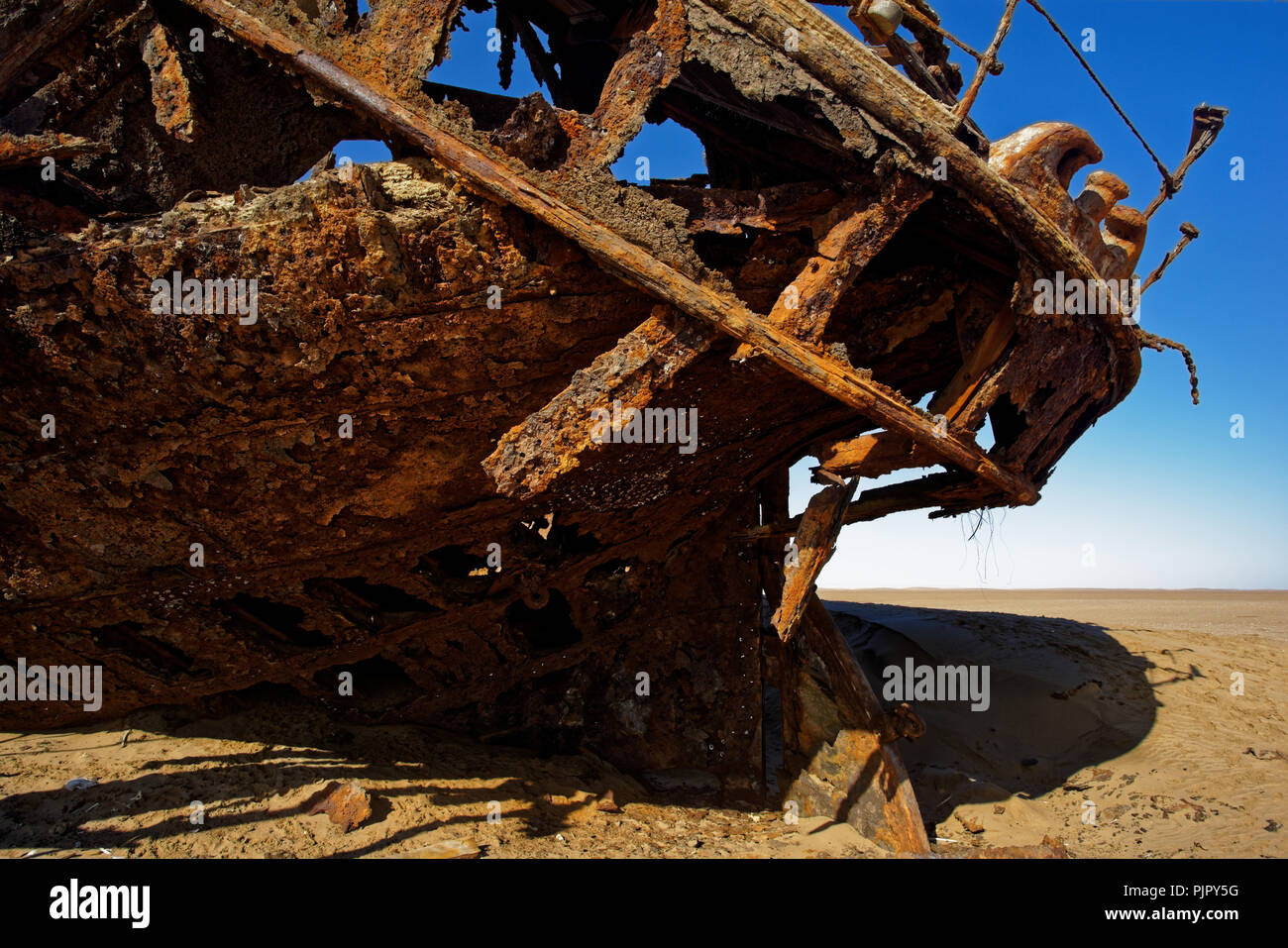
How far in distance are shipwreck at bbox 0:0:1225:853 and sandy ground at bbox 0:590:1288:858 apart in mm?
352

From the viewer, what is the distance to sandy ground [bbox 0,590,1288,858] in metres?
3.30

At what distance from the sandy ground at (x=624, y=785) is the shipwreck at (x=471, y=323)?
352 mm

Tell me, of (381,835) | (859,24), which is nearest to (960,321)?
(859,24)

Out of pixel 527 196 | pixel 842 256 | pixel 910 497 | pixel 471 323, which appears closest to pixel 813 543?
pixel 910 497

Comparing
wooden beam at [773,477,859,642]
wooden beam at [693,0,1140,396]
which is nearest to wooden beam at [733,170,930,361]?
wooden beam at [693,0,1140,396]

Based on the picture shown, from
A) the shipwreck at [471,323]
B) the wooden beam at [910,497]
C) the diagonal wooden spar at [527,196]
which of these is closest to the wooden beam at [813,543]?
the shipwreck at [471,323]

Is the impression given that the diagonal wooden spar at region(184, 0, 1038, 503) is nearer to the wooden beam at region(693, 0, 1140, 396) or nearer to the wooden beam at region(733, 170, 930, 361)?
the wooden beam at region(733, 170, 930, 361)

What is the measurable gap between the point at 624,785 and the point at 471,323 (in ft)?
9.85

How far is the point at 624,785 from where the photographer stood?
4.55m

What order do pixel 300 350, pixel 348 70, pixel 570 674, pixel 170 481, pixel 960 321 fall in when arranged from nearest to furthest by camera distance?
1. pixel 348 70
2. pixel 300 350
3. pixel 170 481
4. pixel 960 321
5. pixel 570 674

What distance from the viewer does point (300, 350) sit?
10.3ft

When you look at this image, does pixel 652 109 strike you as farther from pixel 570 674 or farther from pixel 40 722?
pixel 40 722

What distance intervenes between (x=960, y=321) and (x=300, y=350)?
10.3 ft

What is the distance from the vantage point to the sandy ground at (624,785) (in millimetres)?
3303
